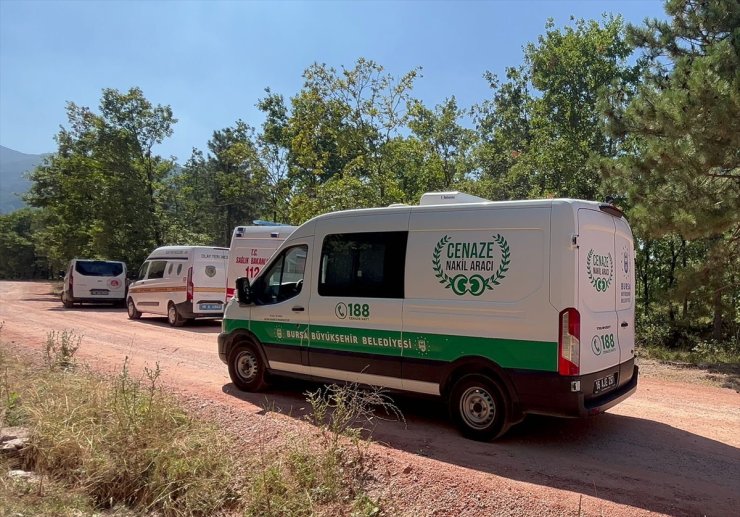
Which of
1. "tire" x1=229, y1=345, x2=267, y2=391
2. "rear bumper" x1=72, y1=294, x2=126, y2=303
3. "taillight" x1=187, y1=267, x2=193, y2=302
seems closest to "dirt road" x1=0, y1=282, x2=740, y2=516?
"tire" x1=229, y1=345, x2=267, y2=391

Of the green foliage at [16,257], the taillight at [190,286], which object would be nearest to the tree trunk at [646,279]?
the taillight at [190,286]

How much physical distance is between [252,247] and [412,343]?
8.11m

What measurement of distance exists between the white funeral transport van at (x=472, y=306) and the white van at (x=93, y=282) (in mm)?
18026

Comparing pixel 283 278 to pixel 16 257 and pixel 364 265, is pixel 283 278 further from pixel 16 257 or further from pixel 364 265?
pixel 16 257

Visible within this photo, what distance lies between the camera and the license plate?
195 inches

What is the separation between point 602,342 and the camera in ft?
16.7

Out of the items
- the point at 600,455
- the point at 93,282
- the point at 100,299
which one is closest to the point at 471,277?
the point at 600,455

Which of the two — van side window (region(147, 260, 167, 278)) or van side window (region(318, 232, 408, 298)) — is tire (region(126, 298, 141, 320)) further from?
van side window (region(318, 232, 408, 298))

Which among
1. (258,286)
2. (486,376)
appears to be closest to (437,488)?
(486,376)

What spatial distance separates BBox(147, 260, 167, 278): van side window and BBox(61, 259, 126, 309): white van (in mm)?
6236

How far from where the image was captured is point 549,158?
808 inches

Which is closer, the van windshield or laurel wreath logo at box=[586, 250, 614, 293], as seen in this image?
laurel wreath logo at box=[586, 250, 614, 293]

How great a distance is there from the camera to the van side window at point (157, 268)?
1645 centimetres

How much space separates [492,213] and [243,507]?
138 inches
